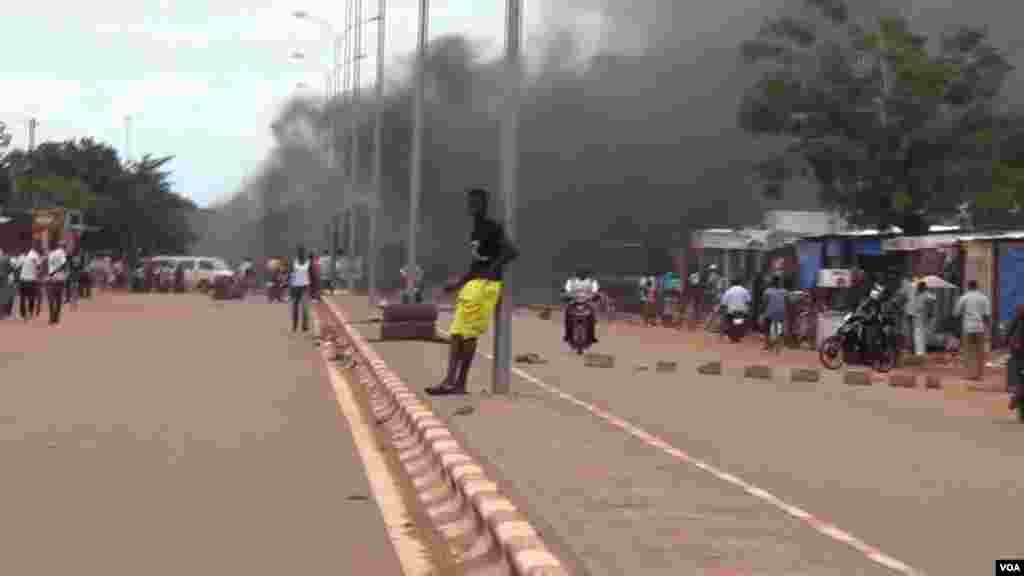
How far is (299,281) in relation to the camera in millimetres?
28078

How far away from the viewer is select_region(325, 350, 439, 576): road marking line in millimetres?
7203

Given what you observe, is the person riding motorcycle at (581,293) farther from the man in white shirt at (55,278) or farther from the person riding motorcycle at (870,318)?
the man in white shirt at (55,278)

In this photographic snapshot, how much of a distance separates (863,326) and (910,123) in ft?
49.7

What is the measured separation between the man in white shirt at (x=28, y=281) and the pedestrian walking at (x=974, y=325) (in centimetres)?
1722

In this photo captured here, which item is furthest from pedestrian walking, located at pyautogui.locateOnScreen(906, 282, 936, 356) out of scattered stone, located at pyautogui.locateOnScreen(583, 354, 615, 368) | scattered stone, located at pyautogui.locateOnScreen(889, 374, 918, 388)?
scattered stone, located at pyautogui.locateOnScreen(583, 354, 615, 368)

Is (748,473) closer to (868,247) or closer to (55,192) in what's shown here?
(868,247)

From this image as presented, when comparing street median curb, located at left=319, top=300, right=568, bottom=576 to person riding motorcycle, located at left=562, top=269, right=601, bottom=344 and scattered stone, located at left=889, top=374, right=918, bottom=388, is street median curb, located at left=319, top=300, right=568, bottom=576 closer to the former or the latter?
scattered stone, located at left=889, top=374, right=918, bottom=388

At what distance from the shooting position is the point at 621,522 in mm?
7293

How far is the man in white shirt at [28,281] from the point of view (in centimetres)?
2984

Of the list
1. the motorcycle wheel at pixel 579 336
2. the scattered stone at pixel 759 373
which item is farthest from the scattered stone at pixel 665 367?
the motorcycle wheel at pixel 579 336

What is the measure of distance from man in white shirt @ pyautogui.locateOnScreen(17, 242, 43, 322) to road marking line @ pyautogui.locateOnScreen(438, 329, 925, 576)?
18.1 metres

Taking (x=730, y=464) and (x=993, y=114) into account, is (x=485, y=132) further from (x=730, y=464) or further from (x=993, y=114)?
(x=730, y=464)

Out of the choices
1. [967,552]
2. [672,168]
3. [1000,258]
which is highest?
[672,168]

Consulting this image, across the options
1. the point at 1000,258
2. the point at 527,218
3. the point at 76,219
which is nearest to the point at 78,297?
the point at 76,219
